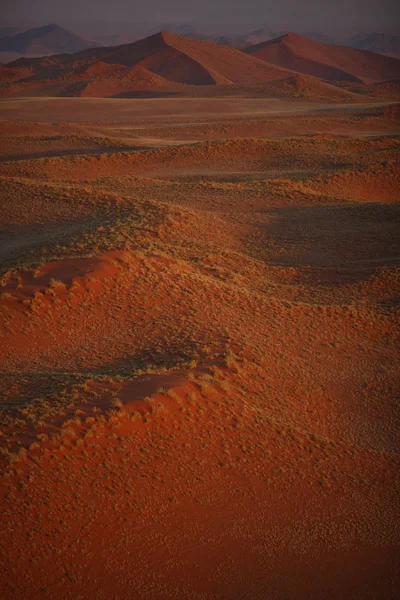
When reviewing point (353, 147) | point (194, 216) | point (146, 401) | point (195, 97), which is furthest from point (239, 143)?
point (195, 97)

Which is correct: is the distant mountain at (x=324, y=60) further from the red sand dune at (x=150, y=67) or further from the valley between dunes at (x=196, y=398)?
the valley between dunes at (x=196, y=398)

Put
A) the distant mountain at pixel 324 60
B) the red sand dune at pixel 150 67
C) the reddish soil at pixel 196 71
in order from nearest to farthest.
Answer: the reddish soil at pixel 196 71, the red sand dune at pixel 150 67, the distant mountain at pixel 324 60

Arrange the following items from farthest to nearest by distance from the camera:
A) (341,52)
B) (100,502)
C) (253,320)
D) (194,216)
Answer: (341,52)
(194,216)
(253,320)
(100,502)

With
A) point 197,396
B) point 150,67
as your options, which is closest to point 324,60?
point 150,67

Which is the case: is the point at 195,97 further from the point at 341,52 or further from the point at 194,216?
the point at 341,52

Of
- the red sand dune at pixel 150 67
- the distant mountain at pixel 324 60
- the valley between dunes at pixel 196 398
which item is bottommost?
the valley between dunes at pixel 196 398

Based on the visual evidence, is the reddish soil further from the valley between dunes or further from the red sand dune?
the valley between dunes

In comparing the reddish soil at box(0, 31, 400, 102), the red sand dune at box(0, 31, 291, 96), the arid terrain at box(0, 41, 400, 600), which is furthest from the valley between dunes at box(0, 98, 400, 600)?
the red sand dune at box(0, 31, 291, 96)

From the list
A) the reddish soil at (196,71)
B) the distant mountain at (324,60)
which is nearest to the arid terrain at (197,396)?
the reddish soil at (196,71)
